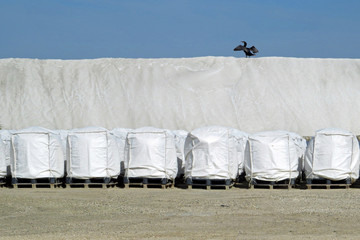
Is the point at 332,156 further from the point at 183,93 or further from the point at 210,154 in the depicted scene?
the point at 183,93

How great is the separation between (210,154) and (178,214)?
463 cm

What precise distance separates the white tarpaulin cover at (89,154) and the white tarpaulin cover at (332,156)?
199 inches

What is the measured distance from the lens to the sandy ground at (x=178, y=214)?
942 centimetres

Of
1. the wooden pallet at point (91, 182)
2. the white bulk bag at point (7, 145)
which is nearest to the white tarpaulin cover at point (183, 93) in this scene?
the white bulk bag at point (7, 145)

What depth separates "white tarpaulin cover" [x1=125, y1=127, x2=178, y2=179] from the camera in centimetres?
1606

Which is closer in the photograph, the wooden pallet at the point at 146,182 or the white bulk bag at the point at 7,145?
the wooden pallet at the point at 146,182

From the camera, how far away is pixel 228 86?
151 feet

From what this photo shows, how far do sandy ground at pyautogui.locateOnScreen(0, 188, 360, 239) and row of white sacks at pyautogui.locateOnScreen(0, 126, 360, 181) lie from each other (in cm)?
51

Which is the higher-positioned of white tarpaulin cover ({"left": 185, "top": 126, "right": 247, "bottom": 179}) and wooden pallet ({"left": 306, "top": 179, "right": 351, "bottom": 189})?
white tarpaulin cover ({"left": 185, "top": 126, "right": 247, "bottom": 179})

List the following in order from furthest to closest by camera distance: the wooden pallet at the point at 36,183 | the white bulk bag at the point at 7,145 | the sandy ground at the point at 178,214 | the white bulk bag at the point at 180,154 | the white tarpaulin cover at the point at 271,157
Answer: the white bulk bag at the point at 180,154 < the white bulk bag at the point at 7,145 < the wooden pallet at the point at 36,183 < the white tarpaulin cover at the point at 271,157 < the sandy ground at the point at 178,214

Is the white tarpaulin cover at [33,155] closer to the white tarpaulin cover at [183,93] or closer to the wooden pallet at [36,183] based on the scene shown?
the wooden pallet at [36,183]

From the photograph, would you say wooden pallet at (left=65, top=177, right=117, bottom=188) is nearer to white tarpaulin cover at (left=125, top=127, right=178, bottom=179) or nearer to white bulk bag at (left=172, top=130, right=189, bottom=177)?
white tarpaulin cover at (left=125, top=127, right=178, bottom=179)

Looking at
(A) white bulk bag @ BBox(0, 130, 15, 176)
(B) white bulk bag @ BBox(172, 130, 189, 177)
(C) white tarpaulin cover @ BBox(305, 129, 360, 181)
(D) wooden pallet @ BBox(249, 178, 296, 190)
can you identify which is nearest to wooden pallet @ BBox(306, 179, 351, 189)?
(C) white tarpaulin cover @ BBox(305, 129, 360, 181)

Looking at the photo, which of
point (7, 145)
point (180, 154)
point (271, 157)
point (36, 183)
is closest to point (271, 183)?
point (271, 157)
